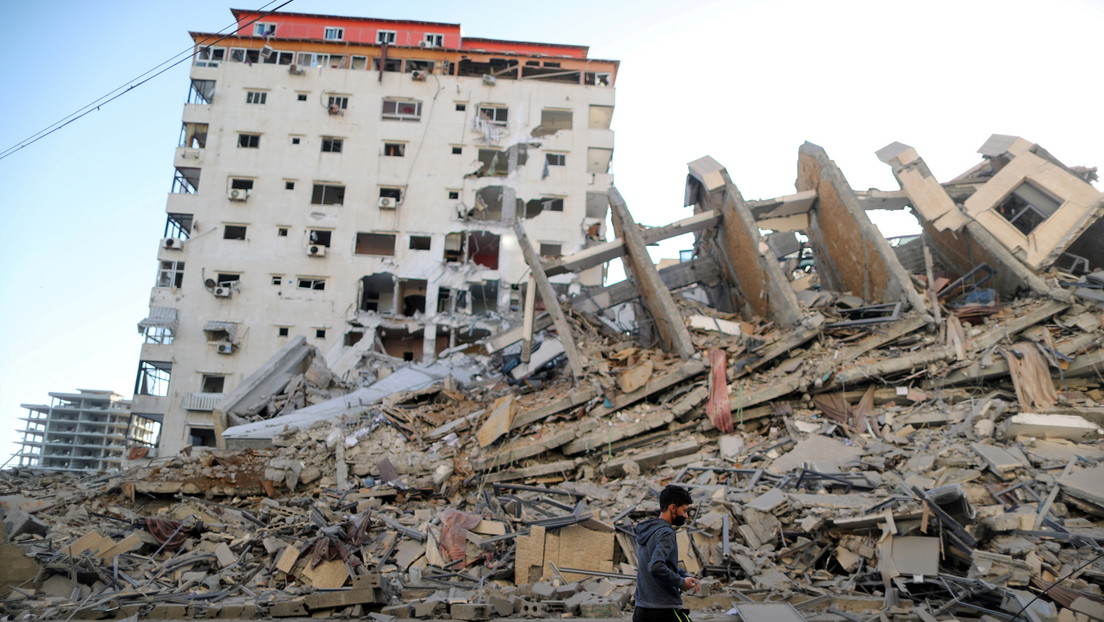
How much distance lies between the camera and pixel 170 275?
29.3 m

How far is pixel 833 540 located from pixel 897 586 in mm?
881

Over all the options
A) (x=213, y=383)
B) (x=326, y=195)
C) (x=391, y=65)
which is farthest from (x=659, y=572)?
(x=391, y=65)

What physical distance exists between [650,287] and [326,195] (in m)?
21.3

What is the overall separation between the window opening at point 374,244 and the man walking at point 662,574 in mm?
28178

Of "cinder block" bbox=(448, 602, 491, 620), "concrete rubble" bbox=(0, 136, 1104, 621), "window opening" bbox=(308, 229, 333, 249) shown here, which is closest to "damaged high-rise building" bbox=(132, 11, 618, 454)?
"window opening" bbox=(308, 229, 333, 249)

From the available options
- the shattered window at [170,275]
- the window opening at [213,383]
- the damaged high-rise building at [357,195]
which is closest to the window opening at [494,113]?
the damaged high-rise building at [357,195]

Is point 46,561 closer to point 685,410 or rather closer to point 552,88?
point 685,410

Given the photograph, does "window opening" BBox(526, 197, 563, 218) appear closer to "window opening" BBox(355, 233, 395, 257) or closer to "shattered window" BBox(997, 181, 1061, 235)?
"window opening" BBox(355, 233, 395, 257)

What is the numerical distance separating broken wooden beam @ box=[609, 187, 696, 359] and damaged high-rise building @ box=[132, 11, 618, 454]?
14.0 meters

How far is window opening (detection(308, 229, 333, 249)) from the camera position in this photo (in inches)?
1179

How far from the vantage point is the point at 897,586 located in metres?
5.48

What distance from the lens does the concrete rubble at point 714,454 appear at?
5.85 metres

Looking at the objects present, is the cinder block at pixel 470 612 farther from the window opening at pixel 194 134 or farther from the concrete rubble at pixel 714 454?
the window opening at pixel 194 134

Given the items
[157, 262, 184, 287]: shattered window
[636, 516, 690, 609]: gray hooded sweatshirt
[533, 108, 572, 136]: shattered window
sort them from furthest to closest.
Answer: [533, 108, 572, 136]: shattered window → [157, 262, 184, 287]: shattered window → [636, 516, 690, 609]: gray hooded sweatshirt
